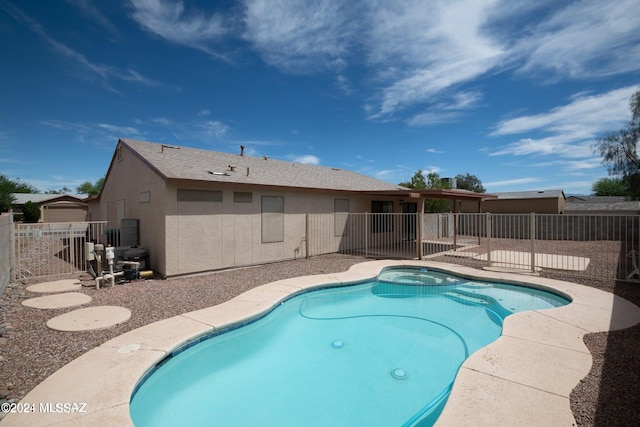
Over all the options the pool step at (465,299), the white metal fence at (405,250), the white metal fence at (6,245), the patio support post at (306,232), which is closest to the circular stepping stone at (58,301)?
the white metal fence at (405,250)

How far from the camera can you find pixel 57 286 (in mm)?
7676

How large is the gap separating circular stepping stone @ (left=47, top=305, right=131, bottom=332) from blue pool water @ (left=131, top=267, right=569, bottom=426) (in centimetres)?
186

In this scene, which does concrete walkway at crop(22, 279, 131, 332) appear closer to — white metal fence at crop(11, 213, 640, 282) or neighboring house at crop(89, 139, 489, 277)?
white metal fence at crop(11, 213, 640, 282)

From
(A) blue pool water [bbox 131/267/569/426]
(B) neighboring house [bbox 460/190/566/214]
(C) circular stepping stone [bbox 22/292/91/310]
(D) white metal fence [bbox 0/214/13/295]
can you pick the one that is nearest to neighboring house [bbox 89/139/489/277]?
(C) circular stepping stone [bbox 22/292/91/310]

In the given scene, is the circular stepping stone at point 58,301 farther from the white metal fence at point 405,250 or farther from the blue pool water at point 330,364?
the blue pool water at point 330,364

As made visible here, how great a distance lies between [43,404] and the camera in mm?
2926

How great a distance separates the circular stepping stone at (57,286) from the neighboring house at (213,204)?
6.58ft

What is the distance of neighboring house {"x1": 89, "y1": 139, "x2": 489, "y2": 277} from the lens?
8.70 metres

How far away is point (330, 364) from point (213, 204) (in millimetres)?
6538

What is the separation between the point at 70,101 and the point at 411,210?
19.8 meters

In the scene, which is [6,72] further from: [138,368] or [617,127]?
[617,127]

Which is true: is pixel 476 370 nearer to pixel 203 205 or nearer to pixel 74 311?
pixel 74 311

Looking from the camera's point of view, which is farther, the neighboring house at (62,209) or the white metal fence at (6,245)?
the neighboring house at (62,209)

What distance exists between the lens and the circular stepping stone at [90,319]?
4977mm
